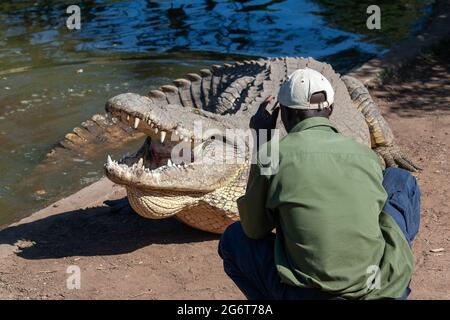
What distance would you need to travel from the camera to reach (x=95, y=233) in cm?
584

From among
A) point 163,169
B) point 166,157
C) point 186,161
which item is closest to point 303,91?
point 163,169

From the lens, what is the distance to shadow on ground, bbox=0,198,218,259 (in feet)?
18.1

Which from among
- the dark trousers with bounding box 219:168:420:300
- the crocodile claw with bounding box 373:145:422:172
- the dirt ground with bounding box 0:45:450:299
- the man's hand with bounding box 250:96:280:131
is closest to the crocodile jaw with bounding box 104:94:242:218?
the dirt ground with bounding box 0:45:450:299

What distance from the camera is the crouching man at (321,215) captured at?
10.3ft

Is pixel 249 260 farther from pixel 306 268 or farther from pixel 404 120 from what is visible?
pixel 404 120

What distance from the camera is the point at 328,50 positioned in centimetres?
1144

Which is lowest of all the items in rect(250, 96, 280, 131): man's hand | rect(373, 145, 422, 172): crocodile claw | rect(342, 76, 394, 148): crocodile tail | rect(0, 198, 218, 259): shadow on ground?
rect(0, 198, 218, 259): shadow on ground

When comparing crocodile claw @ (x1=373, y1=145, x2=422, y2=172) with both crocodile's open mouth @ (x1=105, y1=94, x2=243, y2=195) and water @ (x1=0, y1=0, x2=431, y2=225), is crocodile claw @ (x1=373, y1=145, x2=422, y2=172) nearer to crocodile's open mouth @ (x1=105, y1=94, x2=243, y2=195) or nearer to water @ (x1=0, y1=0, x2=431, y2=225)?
→ crocodile's open mouth @ (x1=105, y1=94, x2=243, y2=195)

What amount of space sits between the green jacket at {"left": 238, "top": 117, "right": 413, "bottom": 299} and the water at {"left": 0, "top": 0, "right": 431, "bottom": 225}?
14.2 ft

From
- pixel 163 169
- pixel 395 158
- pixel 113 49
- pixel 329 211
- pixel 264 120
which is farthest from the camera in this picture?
pixel 113 49

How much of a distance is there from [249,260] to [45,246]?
8.21 ft

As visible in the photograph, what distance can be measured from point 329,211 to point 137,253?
8.34 ft

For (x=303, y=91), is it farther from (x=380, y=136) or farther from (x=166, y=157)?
(x=380, y=136)

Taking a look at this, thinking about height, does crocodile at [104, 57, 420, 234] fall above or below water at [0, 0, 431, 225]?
above
